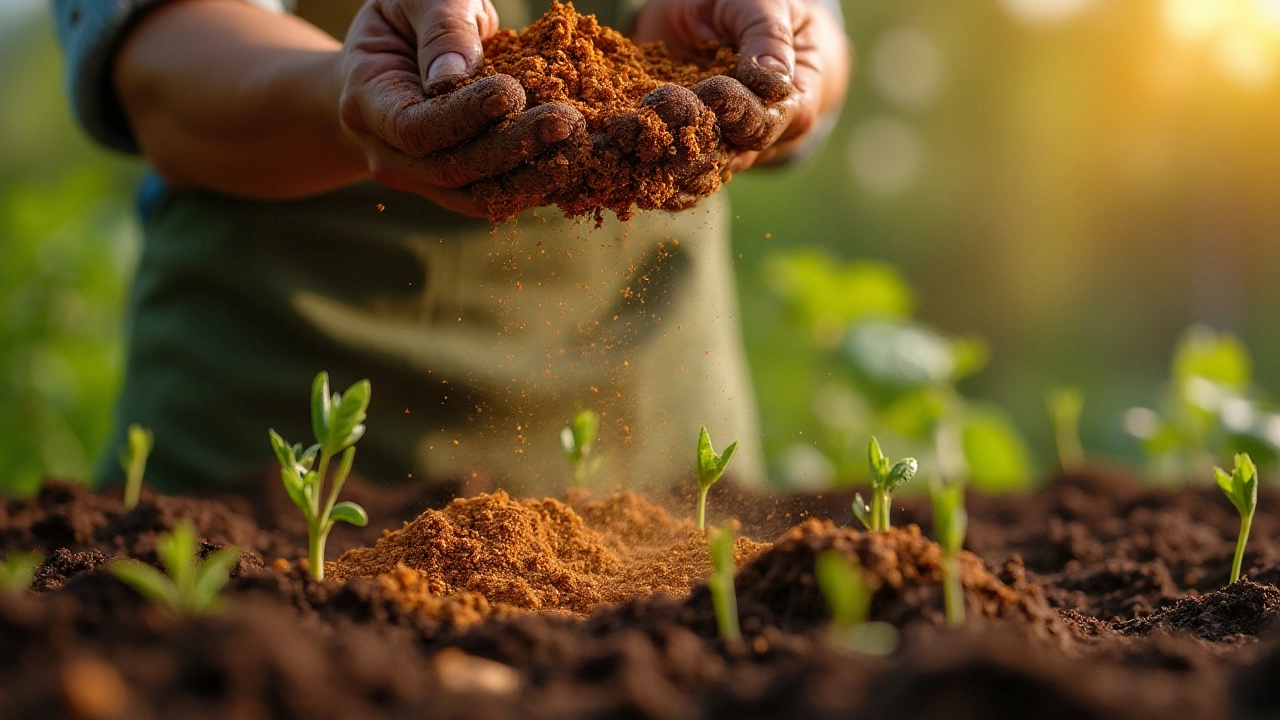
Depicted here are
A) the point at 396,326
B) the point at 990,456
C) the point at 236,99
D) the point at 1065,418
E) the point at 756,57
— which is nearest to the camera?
the point at 756,57

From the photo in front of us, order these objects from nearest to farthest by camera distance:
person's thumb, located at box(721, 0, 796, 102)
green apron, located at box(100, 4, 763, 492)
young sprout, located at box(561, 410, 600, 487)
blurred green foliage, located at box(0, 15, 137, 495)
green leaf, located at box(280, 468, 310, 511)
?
green leaf, located at box(280, 468, 310, 511) < person's thumb, located at box(721, 0, 796, 102) < young sprout, located at box(561, 410, 600, 487) < green apron, located at box(100, 4, 763, 492) < blurred green foliage, located at box(0, 15, 137, 495)

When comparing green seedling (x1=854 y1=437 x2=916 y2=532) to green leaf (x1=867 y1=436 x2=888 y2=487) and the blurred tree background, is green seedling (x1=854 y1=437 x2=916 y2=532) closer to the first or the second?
green leaf (x1=867 y1=436 x2=888 y2=487)

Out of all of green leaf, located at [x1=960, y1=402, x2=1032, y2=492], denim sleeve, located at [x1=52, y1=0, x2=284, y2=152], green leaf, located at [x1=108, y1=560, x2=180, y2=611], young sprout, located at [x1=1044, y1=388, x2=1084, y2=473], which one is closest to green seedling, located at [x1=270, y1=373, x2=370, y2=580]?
green leaf, located at [x1=108, y1=560, x2=180, y2=611]

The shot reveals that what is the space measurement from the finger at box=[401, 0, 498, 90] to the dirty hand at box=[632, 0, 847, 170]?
30 cm

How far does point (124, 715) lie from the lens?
0.63 metres

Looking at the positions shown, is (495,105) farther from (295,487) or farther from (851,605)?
(851,605)

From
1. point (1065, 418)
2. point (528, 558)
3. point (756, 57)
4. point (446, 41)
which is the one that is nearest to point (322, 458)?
point (528, 558)

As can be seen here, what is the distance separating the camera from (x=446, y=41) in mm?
1280

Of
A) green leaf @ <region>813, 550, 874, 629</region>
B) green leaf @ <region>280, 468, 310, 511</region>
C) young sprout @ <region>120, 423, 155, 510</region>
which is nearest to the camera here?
green leaf @ <region>813, 550, 874, 629</region>

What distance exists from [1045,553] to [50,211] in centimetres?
299

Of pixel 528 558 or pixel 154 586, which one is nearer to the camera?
pixel 154 586

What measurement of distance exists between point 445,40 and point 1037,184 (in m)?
7.35

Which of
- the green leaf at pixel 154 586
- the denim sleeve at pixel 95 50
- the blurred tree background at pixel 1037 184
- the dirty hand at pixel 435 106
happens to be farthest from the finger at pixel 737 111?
the blurred tree background at pixel 1037 184

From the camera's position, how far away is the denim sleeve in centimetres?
186
